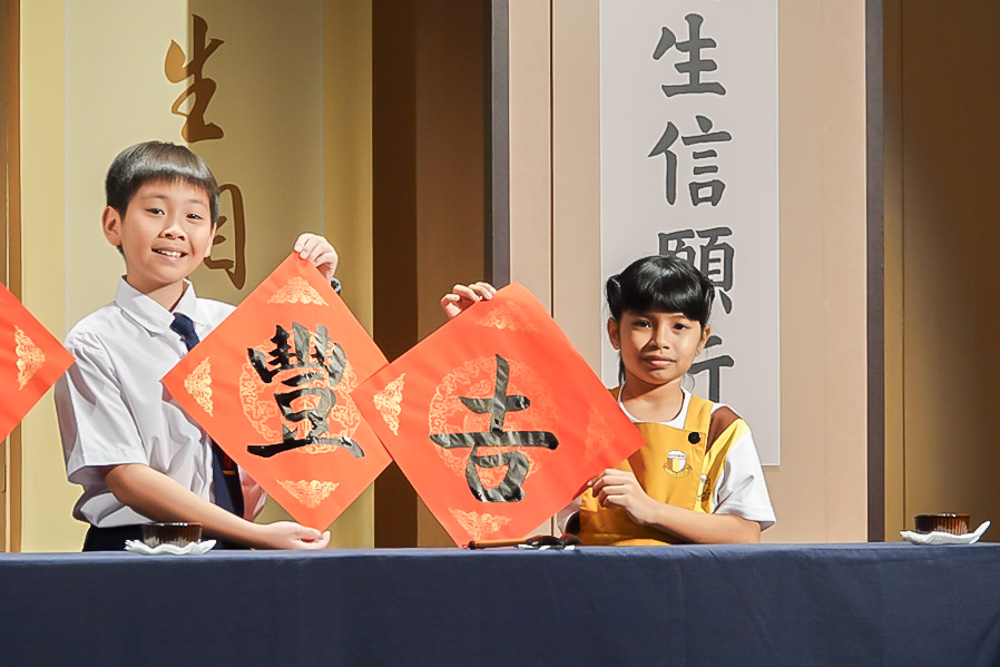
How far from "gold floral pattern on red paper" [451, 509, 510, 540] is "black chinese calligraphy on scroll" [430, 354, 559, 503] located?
0.10 feet

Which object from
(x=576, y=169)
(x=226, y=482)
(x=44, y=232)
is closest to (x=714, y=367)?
(x=576, y=169)

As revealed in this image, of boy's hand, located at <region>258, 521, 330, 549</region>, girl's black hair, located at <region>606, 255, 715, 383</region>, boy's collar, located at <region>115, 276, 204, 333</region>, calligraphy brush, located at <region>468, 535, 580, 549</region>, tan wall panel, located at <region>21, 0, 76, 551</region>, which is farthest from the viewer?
tan wall panel, located at <region>21, 0, 76, 551</region>

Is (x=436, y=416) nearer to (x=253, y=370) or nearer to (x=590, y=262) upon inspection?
(x=253, y=370)

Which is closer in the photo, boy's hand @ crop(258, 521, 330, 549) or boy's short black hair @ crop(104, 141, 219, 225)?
boy's hand @ crop(258, 521, 330, 549)

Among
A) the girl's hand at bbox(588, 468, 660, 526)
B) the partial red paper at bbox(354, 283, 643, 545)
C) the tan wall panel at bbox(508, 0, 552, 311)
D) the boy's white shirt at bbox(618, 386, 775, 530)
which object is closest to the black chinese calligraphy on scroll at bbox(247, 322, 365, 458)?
the partial red paper at bbox(354, 283, 643, 545)

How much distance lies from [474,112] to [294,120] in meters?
0.63

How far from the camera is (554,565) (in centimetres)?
180

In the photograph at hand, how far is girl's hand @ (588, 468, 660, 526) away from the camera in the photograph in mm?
2154

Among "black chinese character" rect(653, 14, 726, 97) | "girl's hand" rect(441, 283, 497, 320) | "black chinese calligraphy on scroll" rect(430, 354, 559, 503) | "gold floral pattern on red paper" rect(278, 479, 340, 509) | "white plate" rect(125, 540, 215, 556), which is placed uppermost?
"black chinese character" rect(653, 14, 726, 97)

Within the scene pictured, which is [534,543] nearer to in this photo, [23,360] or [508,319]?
[508,319]

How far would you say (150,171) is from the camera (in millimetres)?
2279

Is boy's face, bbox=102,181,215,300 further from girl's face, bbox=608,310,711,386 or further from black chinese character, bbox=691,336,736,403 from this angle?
black chinese character, bbox=691,336,736,403

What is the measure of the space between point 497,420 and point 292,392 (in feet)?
1.28

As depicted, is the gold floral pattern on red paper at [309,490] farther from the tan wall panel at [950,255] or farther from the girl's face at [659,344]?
the tan wall panel at [950,255]
